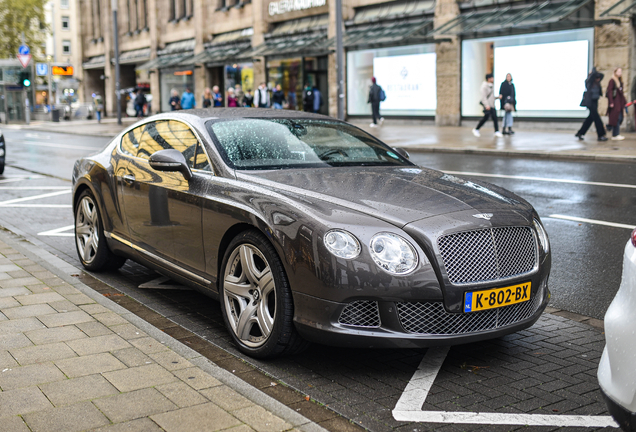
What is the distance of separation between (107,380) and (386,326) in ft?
4.74

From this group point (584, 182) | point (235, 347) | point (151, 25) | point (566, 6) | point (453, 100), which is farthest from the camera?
point (151, 25)

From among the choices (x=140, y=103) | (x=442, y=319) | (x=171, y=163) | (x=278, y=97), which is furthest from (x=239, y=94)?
(x=442, y=319)

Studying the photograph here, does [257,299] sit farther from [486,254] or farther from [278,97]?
[278,97]

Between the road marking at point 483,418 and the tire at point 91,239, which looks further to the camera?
the tire at point 91,239

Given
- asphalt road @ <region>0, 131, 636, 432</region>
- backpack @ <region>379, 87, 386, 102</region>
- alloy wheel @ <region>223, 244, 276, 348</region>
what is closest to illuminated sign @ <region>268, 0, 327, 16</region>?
backpack @ <region>379, 87, 386, 102</region>

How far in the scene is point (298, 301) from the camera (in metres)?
3.92

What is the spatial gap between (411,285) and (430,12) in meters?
25.4

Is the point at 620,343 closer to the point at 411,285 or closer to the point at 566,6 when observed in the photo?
the point at 411,285

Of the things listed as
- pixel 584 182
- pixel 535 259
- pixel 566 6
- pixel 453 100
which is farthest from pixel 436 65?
pixel 535 259

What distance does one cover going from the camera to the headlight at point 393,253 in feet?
12.3

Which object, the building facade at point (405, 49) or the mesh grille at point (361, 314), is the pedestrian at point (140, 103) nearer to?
the building facade at point (405, 49)

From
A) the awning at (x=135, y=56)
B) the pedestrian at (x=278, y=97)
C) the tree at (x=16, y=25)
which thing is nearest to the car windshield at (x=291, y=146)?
the pedestrian at (x=278, y=97)

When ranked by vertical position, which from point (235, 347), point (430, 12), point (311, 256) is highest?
point (430, 12)

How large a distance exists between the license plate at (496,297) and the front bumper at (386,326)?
0.16 feet
